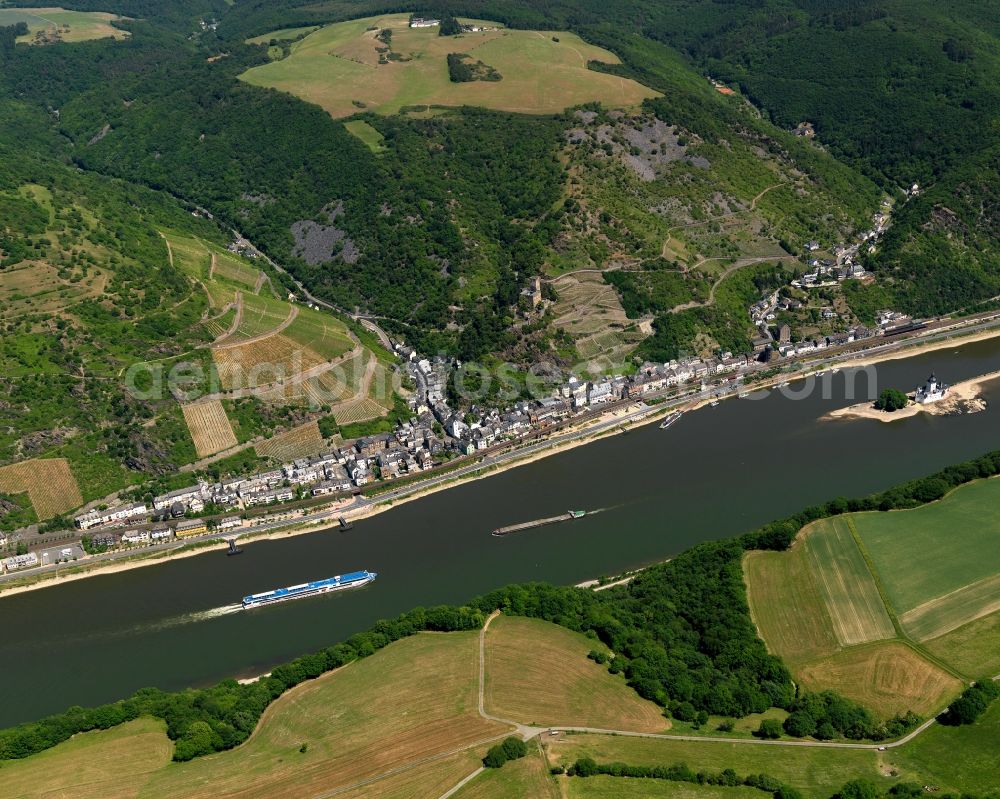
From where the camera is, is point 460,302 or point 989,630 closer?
point 989,630

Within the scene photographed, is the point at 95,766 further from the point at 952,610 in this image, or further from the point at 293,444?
the point at 952,610

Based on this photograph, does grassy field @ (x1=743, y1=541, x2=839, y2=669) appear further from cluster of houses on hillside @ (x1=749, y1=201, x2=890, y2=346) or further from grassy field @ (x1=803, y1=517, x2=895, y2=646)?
cluster of houses on hillside @ (x1=749, y1=201, x2=890, y2=346)

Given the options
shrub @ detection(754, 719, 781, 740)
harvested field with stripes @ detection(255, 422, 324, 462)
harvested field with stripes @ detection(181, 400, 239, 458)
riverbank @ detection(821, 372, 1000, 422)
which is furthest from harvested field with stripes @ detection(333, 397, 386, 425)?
shrub @ detection(754, 719, 781, 740)

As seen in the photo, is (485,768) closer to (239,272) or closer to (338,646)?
(338,646)

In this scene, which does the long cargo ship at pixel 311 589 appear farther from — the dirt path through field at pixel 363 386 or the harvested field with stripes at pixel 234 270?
the harvested field with stripes at pixel 234 270

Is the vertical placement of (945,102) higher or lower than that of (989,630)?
higher

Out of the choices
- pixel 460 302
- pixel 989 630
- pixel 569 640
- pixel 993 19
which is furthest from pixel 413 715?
pixel 993 19
